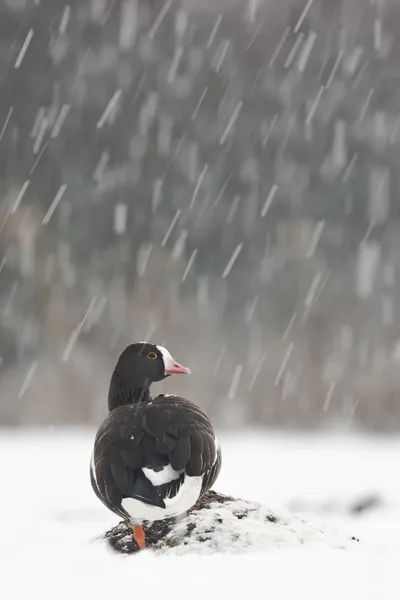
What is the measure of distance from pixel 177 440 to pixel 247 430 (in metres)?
9.53

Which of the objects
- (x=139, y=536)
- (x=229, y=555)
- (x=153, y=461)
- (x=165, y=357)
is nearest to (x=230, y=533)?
(x=229, y=555)

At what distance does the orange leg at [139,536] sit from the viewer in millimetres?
3890

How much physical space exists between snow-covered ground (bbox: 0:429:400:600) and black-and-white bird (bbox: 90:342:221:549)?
0.26 m

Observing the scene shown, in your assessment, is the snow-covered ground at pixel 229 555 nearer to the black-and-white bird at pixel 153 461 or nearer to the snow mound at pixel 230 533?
the snow mound at pixel 230 533

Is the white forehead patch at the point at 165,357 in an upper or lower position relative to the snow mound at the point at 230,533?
upper

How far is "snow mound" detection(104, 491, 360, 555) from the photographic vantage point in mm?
3887

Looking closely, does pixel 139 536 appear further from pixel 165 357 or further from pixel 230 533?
pixel 165 357

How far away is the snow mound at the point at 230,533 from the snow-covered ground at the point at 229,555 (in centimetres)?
9

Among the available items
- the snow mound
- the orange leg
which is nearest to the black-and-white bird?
the orange leg

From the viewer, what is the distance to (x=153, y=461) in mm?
3799

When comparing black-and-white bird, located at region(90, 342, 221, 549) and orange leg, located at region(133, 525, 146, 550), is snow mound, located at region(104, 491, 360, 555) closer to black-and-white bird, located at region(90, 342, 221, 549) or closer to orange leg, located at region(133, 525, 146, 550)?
orange leg, located at region(133, 525, 146, 550)

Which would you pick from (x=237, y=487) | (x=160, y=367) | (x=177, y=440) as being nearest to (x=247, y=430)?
(x=237, y=487)

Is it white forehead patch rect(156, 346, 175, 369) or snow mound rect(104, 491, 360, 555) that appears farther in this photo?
white forehead patch rect(156, 346, 175, 369)

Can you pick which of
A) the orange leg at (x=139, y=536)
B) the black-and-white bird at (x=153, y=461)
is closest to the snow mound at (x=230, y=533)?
the orange leg at (x=139, y=536)
